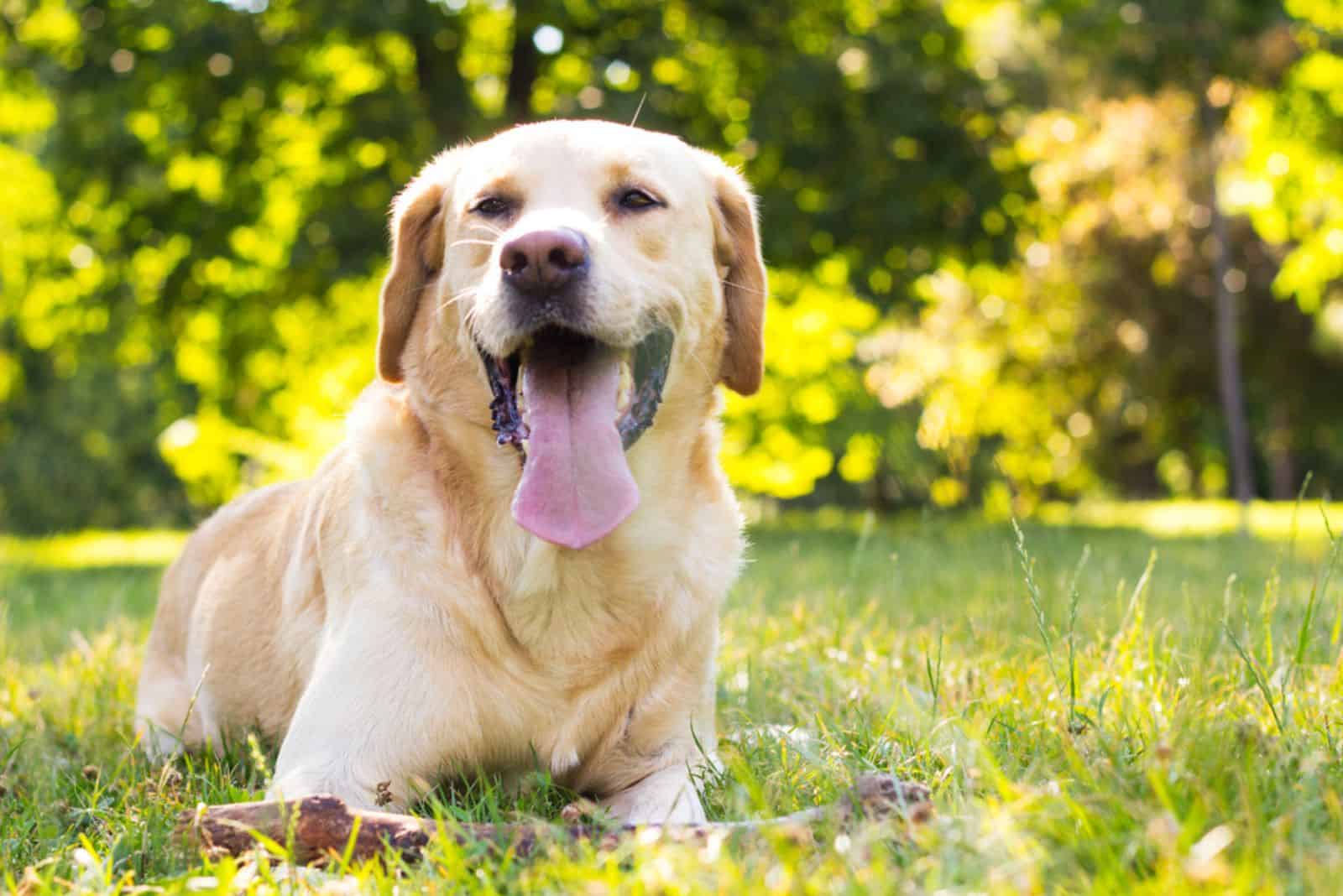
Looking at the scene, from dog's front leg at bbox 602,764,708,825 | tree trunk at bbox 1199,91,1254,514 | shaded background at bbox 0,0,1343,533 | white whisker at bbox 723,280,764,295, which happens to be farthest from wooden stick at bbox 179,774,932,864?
tree trunk at bbox 1199,91,1254,514

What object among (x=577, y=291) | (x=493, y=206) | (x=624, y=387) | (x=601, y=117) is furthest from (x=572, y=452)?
(x=601, y=117)

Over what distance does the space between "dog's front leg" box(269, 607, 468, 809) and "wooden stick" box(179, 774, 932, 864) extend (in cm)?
34

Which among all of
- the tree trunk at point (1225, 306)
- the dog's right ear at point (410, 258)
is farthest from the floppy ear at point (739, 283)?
the tree trunk at point (1225, 306)

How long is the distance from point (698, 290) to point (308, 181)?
10152 millimetres

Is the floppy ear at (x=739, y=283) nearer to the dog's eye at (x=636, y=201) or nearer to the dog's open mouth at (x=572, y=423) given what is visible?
the dog's eye at (x=636, y=201)

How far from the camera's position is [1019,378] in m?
21.5

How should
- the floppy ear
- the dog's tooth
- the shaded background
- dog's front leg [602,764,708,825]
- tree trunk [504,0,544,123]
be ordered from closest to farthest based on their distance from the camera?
dog's front leg [602,764,708,825], the dog's tooth, the floppy ear, the shaded background, tree trunk [504,0,544,123]

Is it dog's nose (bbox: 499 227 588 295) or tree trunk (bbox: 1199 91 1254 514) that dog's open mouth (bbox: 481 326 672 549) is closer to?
dog's nose (bbox: 499 227 588 295)

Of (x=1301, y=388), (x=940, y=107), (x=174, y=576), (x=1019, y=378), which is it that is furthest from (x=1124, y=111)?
(x=174, y=576)

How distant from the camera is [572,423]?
2.77 meters

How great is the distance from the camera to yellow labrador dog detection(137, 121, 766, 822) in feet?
8.73

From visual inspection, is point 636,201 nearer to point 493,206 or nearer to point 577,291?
point 493,206

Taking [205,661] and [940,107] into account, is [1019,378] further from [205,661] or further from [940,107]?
[205,661]

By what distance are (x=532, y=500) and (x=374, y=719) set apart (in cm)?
54
